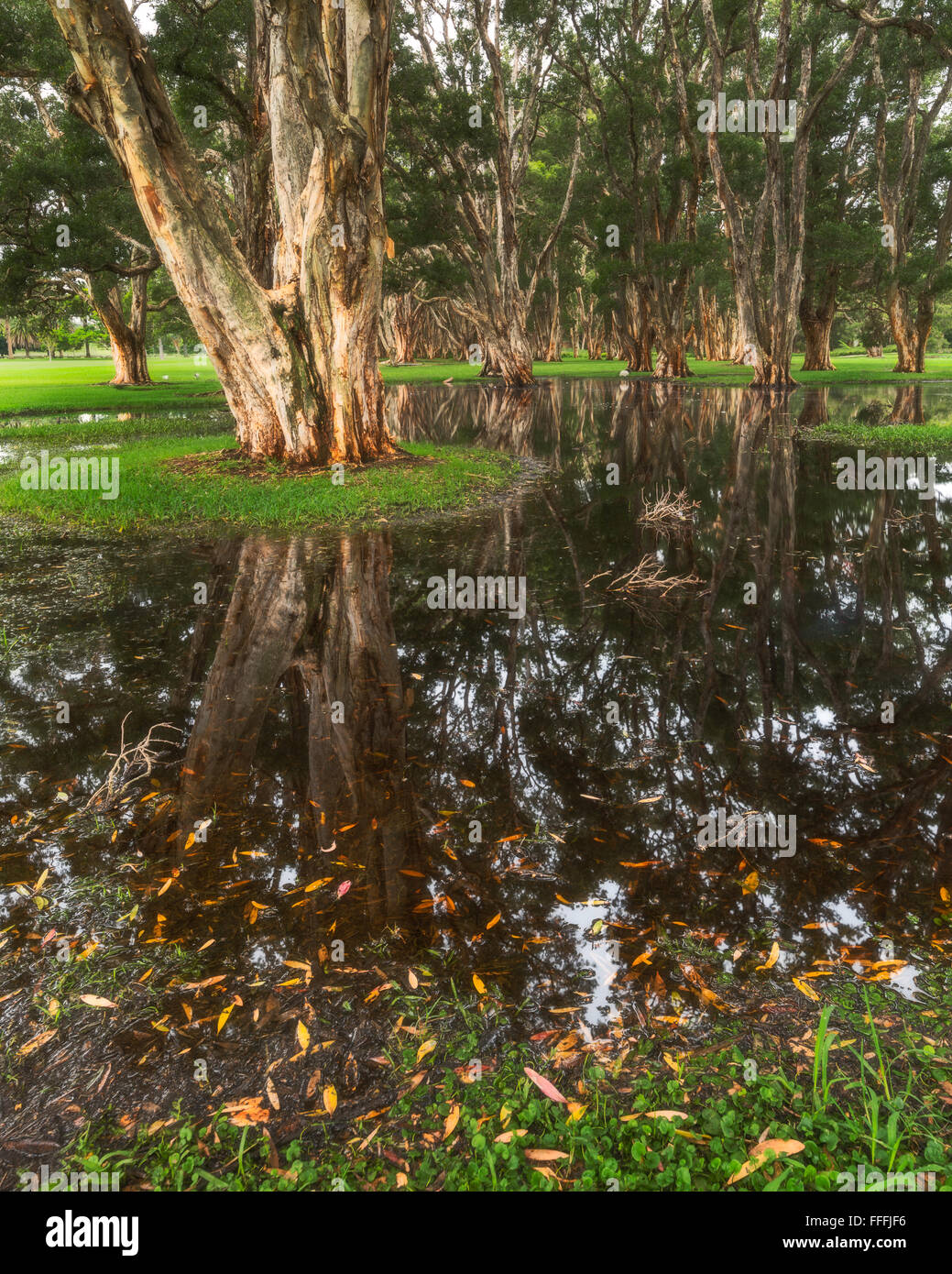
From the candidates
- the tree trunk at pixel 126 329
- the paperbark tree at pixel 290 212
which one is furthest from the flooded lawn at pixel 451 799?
the tree trunk at pixel 126 329

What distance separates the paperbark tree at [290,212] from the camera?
452 inches

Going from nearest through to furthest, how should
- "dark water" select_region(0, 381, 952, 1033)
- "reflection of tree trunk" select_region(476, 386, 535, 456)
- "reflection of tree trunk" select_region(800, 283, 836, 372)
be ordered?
"dark water" select_region(0, 381, 952, 1033) → "reflection of tree trunk" select_region(476, 386, 535, 456) → "reflection of tree trunk" select_region(800, 283, 836, 372)

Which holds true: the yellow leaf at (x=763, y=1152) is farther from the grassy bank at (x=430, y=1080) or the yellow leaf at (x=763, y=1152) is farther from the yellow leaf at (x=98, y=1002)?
the yellow leaf at (x=98, y=1002)

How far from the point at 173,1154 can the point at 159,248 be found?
13491mm

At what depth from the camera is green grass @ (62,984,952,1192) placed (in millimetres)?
2365

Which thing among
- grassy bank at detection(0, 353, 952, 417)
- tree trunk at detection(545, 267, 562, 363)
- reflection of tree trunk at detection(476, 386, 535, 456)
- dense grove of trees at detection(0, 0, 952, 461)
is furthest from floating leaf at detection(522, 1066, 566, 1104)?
tree trunk at detection(545, 267, 562, 363)

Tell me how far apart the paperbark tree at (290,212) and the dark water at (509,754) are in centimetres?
475

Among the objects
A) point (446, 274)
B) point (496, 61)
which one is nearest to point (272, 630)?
point (496, 61)

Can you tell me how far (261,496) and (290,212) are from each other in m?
5.21

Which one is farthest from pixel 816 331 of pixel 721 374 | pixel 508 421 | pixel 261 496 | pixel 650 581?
pixel 650 581

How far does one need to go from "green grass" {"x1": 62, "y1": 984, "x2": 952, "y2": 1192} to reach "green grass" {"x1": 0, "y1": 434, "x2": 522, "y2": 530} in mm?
8954

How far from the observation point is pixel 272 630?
7.04m

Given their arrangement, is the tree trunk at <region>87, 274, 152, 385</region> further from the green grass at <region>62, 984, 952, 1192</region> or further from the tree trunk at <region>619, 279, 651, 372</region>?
the green grass at <region>62, 984, 952, 1192</region>

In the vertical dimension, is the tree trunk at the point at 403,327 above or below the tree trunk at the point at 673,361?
above
